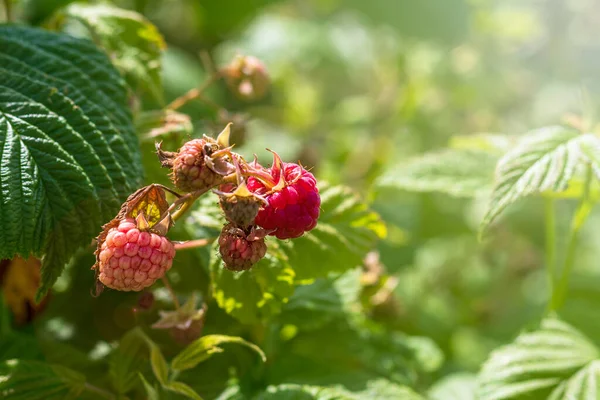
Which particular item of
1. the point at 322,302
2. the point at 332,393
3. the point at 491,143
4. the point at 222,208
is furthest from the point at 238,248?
the point at 491,143

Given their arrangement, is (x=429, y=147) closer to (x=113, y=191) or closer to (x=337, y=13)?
(x=337, y=13)

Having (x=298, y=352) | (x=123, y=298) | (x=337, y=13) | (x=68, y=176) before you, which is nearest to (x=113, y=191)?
(x=68, y=176)

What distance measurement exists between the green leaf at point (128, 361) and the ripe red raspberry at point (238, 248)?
10.4 inches

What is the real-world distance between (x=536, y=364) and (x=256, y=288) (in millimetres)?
468

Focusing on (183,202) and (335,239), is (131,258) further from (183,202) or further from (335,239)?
(335,239)

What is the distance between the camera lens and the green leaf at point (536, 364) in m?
1.01

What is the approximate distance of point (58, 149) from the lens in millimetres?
794

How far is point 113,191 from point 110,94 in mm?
162

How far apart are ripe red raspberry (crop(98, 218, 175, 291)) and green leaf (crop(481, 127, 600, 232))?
0.41m

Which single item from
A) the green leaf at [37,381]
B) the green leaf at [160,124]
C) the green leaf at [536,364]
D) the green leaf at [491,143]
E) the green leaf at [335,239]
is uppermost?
the green leaf at [491,143]

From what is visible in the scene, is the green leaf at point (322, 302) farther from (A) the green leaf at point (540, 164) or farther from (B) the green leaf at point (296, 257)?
(A) the green leaf at point (540, 164)

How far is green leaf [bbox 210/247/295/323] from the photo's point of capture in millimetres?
869

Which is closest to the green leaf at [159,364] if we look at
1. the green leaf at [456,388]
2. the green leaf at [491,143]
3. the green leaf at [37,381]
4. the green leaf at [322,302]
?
the green leaf at [37,381]

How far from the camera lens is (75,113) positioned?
0.84 metres
